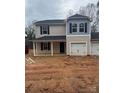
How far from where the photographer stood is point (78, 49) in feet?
8.61

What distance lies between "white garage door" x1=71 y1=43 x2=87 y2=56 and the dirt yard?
Result: 5cm

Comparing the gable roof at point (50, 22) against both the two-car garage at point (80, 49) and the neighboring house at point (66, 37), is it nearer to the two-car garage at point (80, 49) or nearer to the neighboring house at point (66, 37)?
the neighboring house at point (66, 37)

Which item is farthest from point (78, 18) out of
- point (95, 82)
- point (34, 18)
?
point (95, 82)

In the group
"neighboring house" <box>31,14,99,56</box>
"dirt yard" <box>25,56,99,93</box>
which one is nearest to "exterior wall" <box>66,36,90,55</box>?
"neighboring house" <box>31,14,99,56</box>

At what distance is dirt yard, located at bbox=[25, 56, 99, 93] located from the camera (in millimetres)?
2562

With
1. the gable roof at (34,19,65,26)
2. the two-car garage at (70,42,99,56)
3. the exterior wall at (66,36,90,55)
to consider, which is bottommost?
the two-car garage at (70,42,99,56)

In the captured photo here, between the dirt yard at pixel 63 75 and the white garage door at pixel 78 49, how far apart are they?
5 cm

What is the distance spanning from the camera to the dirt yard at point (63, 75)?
2562 mm

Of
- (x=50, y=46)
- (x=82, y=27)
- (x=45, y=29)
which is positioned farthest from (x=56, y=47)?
(x=82, y=27)

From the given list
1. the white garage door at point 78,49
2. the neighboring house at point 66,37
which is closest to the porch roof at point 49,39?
the neighboring house at point 66,37

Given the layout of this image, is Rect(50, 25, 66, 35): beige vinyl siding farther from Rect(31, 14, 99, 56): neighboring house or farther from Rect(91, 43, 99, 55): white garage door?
Rect(91, 43, 99, 55): white garage door

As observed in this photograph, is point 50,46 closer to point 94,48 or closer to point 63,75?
point 63,75
